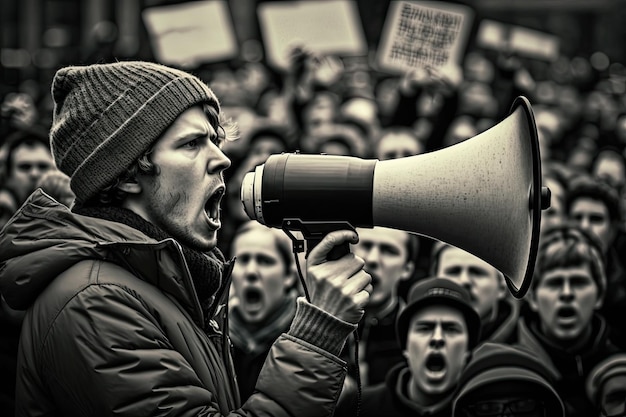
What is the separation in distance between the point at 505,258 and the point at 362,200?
1.18 feet

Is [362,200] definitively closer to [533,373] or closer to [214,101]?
[214,101]

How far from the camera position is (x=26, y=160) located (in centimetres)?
591

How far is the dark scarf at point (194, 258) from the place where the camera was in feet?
7.01

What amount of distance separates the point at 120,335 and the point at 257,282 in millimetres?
2994

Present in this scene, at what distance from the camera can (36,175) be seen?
5766 millimetres

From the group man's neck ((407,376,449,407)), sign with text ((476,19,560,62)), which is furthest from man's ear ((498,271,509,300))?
sign with text ((476,19,560,62))

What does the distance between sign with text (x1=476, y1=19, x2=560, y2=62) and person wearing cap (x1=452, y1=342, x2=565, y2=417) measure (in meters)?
5.65

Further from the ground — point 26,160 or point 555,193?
point 26,160

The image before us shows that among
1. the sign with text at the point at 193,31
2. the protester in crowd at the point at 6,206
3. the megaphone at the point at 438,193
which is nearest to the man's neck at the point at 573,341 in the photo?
the megaphone at the point at 438,193

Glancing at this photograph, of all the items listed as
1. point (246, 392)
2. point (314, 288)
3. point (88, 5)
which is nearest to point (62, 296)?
point (314, 288)

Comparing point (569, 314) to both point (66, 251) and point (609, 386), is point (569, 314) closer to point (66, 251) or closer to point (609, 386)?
point (609, 386)

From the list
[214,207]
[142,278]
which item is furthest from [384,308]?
[142,278]

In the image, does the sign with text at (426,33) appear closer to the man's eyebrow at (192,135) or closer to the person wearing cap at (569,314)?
the person wearing cap at (569,314)

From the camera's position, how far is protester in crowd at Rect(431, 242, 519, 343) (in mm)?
4742
